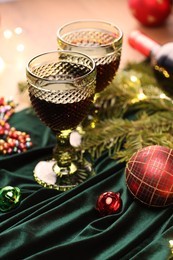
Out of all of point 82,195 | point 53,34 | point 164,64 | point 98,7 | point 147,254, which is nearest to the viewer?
point 147,254

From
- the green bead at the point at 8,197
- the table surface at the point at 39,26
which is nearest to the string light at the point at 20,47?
the table surface at the point at 39,26

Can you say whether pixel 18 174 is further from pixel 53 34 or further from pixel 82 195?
pixel 53 34

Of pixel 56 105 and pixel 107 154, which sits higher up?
pixel 56 105

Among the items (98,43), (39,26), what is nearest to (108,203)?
(98,43)

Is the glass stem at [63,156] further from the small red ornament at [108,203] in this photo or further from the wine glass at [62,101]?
the small red ornament at [108,203]

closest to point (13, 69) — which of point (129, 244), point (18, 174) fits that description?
point (18, 174)

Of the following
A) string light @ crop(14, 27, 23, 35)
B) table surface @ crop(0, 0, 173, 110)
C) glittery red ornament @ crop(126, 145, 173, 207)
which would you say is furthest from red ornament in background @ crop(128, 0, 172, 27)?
glittery red ornament @ crop(126, 145, 173, 207)

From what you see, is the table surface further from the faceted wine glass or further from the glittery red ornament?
the glittery red ornament

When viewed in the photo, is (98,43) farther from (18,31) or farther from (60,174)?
(18,31)
